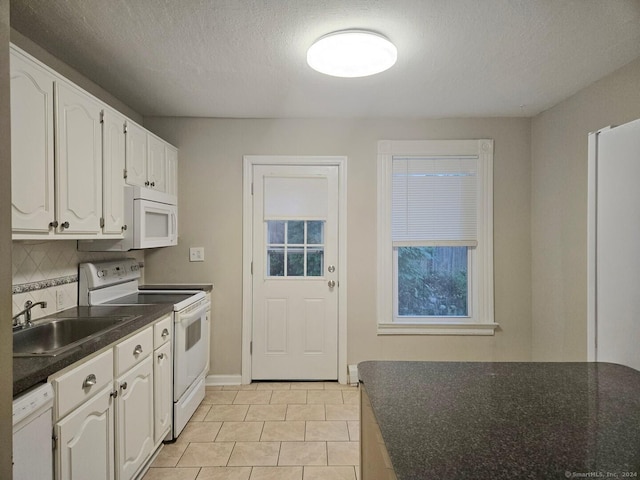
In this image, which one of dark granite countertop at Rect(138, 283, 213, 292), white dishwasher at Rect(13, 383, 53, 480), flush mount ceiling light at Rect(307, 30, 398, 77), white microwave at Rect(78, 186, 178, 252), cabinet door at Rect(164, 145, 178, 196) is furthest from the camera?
dark granite countertop at Rect(138, 283, 213, 292)

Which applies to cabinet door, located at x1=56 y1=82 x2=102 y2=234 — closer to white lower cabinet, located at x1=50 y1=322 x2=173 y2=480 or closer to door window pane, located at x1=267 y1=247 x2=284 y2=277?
white lower cabinet, located at x1=50 y1=322 x2=173 y2=480

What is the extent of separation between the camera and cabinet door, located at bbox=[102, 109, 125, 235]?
2.18 m

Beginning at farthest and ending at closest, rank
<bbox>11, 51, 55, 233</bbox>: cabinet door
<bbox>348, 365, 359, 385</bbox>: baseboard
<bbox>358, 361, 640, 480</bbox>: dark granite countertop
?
1. <bbox>348, 365, 359, 385</bbox>: baseboard
2. <bbox>11, 51, 55, 233</bbox>: cabinet door
3. <bbox>358, 361, 640, 480</bbox>: dark granite countertop

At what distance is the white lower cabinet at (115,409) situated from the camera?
1.44 m

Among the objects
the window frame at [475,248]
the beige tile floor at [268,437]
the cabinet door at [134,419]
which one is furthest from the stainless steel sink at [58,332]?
the window frame at [475,248]

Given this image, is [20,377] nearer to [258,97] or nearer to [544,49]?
[258,97]

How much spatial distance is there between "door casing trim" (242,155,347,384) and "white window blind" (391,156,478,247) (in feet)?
1.52

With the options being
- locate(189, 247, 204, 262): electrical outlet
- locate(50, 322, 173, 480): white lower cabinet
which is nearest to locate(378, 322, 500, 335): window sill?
locate(189, 247, 204, 262): electrical outlet

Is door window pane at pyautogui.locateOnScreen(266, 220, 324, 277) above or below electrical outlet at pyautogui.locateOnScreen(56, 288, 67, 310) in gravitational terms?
above

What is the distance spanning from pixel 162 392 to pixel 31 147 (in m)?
1.50

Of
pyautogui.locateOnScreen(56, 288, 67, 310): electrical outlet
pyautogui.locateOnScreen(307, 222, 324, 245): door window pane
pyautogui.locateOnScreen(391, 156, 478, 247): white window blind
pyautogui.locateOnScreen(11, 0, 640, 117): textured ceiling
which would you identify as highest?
pyautogui.locateOnScreen(11, 0, 640, 117): textured ceiling

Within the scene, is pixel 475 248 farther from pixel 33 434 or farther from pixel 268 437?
pixel 33 434

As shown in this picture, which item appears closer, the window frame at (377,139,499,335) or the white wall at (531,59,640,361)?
the white wall at (531,59,640,361)

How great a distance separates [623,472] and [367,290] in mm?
2656
